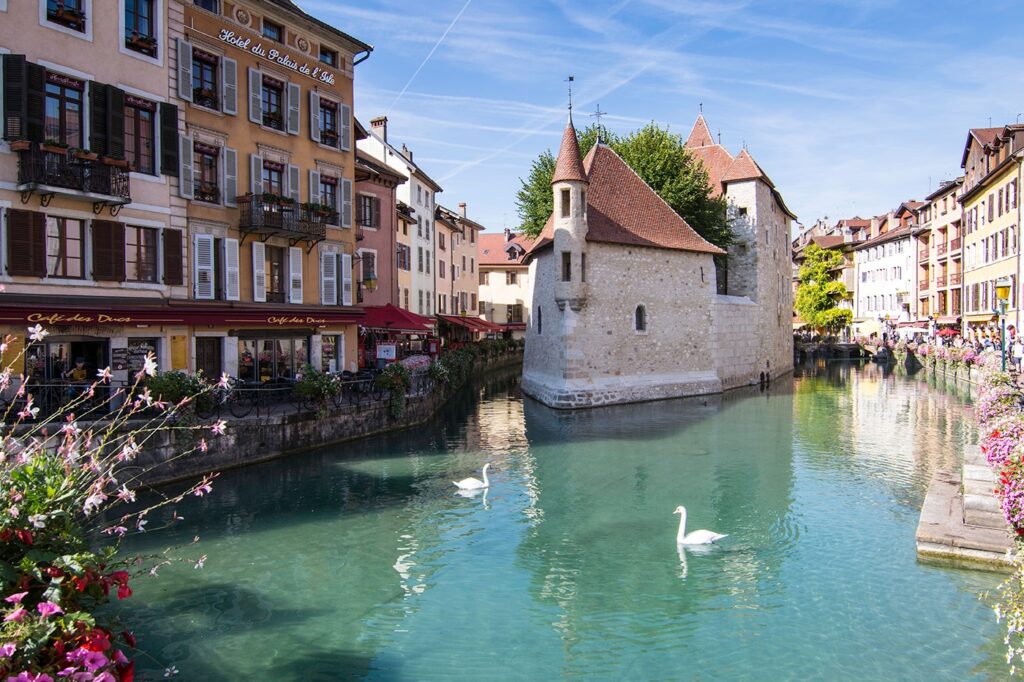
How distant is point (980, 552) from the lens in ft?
31.3

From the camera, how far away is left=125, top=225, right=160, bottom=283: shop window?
55.2 ft

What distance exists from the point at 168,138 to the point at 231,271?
362cm

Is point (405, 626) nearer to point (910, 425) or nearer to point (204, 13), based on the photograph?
point (204, 13)

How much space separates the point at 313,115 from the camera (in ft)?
70.8

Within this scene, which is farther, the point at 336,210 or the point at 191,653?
the point at 336,210

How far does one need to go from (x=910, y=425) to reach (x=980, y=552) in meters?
13.9

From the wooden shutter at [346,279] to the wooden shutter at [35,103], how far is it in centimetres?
915

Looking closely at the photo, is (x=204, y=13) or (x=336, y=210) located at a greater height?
(x=204, y=13)

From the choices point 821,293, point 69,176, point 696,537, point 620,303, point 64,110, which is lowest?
point 696,537

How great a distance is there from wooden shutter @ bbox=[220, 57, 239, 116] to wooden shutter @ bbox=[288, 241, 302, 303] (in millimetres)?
4088

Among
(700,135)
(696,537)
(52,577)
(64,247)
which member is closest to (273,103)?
(64,247)

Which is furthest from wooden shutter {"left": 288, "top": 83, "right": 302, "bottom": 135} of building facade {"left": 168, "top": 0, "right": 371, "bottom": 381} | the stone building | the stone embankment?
the stone building

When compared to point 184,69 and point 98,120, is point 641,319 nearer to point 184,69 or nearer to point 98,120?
point 184,69

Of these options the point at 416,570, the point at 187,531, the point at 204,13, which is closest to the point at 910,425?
the point at 416,570
